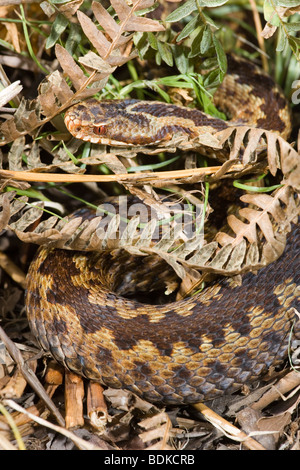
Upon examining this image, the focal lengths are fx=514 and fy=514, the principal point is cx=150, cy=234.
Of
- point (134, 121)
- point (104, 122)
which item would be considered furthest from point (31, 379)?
point (134, 121)

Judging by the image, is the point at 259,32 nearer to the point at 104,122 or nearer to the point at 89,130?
the point at 104,122

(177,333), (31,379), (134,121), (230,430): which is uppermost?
(134,121)

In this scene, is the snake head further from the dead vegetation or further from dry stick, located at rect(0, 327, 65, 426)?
dry stick, located at rect(0, 327, 65, 426)

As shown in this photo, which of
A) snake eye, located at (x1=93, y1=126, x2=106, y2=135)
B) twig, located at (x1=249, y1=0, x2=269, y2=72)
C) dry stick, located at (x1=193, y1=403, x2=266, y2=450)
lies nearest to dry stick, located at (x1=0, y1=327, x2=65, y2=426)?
dry stick, located at (x1=193, y1=403, x2=266, y2=450)

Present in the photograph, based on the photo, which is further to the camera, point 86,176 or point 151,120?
point 151,120

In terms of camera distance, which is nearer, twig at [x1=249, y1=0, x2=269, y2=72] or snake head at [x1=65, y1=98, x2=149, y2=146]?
snake head at [x1=65, y1=98, x2=149, y2=146]
